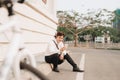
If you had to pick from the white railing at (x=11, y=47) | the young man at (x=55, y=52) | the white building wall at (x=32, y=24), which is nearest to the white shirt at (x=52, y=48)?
the young man at (x=55, y=52)

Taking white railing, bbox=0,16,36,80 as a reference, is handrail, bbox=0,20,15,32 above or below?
above

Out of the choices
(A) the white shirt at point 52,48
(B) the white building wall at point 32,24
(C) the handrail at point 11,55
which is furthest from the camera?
(A) the white shirt at point 52,48

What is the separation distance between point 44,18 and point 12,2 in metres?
11.0

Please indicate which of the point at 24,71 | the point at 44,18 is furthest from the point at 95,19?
the point at 24,71

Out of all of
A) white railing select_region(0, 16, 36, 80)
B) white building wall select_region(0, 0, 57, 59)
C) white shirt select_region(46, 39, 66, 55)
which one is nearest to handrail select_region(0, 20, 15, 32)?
white railing select_region(0, 16, 36, 80)

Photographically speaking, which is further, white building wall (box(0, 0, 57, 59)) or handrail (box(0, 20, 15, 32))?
white building wall (box(0, 0, 57, 59))

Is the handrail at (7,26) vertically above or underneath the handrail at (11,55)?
above

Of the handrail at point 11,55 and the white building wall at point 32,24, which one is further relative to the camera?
the white building wall at point 32,24

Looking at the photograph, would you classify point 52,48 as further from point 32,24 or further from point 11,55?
point 11,55

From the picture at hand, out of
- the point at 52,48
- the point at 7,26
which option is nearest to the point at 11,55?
the point at 7,26

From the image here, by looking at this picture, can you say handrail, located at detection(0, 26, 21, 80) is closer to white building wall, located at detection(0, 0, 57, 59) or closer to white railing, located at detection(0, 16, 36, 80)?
white railing, located at detection(0, 16, 36, 80)

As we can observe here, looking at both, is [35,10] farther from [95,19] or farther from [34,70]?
[95,19]

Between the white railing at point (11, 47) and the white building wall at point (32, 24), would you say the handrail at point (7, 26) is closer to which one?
the white railing at point (11, 47)

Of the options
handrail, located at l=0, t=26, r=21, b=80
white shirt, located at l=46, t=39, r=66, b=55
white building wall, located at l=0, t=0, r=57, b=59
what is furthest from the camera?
white shirt, located at l=46, t=39, r=66, b=55
